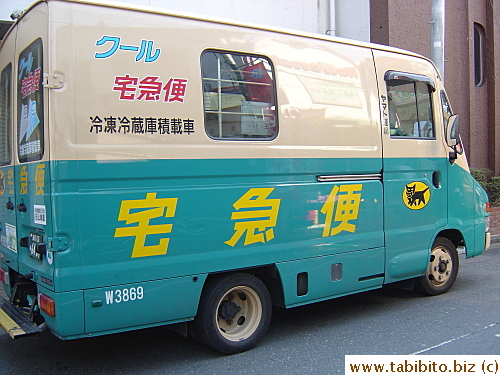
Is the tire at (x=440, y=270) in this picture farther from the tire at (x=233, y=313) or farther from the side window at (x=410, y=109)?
the tire at (x=233, y=313)

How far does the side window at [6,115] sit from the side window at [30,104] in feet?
1.22

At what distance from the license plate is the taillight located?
1.04 feet

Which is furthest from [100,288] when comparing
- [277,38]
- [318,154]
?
[277,38]

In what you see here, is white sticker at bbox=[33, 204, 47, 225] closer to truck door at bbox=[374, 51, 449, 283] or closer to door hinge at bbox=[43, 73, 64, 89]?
door hinge at bbox=[43, 73, 64, 89]

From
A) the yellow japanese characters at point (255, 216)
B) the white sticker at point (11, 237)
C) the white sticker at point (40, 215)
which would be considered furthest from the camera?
the white sticker at point (11, 237)

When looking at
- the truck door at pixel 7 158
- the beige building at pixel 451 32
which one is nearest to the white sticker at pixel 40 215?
the truck door at pixel 7 158

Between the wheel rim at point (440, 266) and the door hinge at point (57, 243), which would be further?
the wheel rim at point (440, 266)

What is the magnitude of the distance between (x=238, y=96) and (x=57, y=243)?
6.61 feet

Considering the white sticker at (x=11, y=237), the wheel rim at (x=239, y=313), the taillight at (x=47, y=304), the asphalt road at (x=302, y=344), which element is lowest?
the asphalt road at (x=302, y=344)

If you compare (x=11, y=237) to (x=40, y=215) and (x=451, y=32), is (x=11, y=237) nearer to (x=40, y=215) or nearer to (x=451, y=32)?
(x=40, y=215)

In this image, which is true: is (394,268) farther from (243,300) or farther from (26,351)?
(26,351)

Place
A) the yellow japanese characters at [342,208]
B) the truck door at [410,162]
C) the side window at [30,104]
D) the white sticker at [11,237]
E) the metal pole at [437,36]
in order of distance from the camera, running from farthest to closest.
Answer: the metal pole at [437,36] < the truck door at [410,162] < the yellow japanese characters at [342,208] < the white sticker at [11,237] < the side window at [30,104]

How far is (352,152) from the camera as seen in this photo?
18.0ft

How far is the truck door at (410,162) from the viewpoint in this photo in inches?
229
